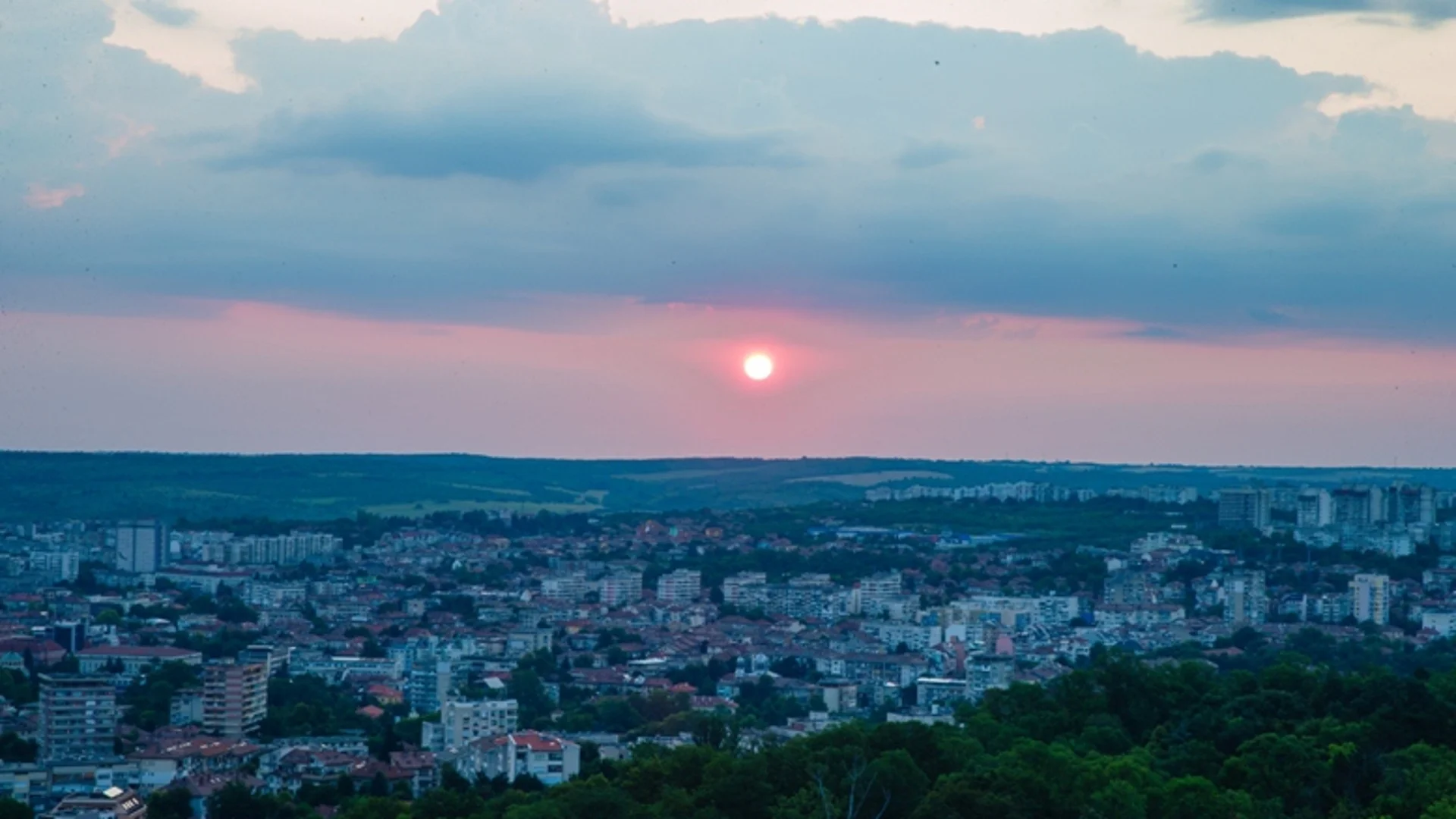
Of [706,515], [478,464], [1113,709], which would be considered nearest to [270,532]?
[706,515]

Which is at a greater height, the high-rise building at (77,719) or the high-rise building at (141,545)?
the high-rise building at (141,545)

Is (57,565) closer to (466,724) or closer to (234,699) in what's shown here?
(234,699)

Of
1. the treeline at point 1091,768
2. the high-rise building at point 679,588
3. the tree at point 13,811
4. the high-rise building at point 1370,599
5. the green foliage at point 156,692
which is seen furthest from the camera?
the high-rise building at point 679,588

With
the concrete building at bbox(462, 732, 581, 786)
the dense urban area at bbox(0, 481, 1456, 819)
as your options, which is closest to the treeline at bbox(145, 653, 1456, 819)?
the dense urban area at bbox(0, 481, 1456, 819)

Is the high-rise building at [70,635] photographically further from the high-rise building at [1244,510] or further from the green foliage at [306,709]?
the high-rise building at [1244,510]

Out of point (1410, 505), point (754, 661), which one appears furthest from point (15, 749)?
point (1410, 505)

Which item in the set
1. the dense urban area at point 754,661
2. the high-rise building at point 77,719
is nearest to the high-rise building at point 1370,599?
the dense urban area at point 754,661

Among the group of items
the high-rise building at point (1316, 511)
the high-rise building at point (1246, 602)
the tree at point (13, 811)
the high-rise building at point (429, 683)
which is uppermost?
the high-rise building at point (1316, 511)
